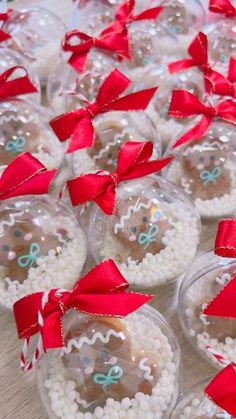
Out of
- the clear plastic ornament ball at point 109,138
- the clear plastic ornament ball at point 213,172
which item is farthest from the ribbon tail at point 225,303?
the clear plastic ornament ball at point 109,138

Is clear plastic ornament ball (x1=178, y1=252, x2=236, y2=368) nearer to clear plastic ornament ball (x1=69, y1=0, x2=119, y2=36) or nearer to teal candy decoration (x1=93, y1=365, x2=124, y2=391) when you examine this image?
teal candy decoration (x1=93, y1=365, x2=124, y2=391)

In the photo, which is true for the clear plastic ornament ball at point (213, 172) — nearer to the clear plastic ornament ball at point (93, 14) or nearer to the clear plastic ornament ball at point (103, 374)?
the clear plastic ornament ball at point (103, 374)

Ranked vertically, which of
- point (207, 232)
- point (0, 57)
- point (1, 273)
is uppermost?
point (0, 57)

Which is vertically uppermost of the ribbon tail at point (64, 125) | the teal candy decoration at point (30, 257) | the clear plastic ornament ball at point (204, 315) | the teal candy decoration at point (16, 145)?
the ribbon tail at point (64, 125)

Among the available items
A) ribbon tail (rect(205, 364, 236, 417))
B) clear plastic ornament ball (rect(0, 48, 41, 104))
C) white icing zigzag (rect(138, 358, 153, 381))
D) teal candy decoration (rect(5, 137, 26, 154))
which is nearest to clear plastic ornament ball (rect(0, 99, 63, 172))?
teal candy decoration (rect(5, 137, 26, 154))

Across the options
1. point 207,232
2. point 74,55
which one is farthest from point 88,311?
point 74,55

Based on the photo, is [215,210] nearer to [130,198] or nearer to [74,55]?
[130,198]
